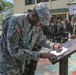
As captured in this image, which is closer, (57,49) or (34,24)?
Result: (34,24)

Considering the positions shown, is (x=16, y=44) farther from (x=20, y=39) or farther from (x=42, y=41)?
(x=42, y=41)

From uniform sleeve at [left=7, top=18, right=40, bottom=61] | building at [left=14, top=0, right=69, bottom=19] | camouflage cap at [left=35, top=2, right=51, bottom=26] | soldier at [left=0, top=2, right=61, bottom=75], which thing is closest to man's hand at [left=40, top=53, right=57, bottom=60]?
soldier at [left=0, top=2, right=61, bottom=75]

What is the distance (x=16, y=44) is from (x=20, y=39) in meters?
0.09

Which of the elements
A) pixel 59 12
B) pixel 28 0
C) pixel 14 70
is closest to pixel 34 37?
pixel 14 70

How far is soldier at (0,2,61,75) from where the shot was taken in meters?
2.40

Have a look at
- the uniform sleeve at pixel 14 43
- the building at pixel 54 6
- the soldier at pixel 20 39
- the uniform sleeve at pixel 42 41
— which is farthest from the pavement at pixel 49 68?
the building at pixel 54 6

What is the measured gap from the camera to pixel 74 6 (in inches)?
514

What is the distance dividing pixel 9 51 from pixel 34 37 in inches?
13.8

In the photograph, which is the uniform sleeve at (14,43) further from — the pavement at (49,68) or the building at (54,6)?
the building at (54,6)

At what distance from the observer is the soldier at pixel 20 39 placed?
2.40 m

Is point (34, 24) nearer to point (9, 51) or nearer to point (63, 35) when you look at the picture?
point (9, 51)

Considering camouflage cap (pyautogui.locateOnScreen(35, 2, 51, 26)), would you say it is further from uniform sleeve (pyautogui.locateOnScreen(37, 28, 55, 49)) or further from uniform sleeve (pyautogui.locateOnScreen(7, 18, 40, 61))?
uniform sleeve (pyautogui.locateOnScreen(37, 28, 55, 49))

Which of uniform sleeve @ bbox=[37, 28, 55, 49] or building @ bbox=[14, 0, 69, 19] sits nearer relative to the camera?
uniform sleeve @ bbox=[37, 28, 55, 49]

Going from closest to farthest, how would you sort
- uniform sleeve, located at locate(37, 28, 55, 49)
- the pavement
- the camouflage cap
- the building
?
the camouflage cap, uniform sleeve, located at locate(37, 28, 55, 49), the pavement, the building
